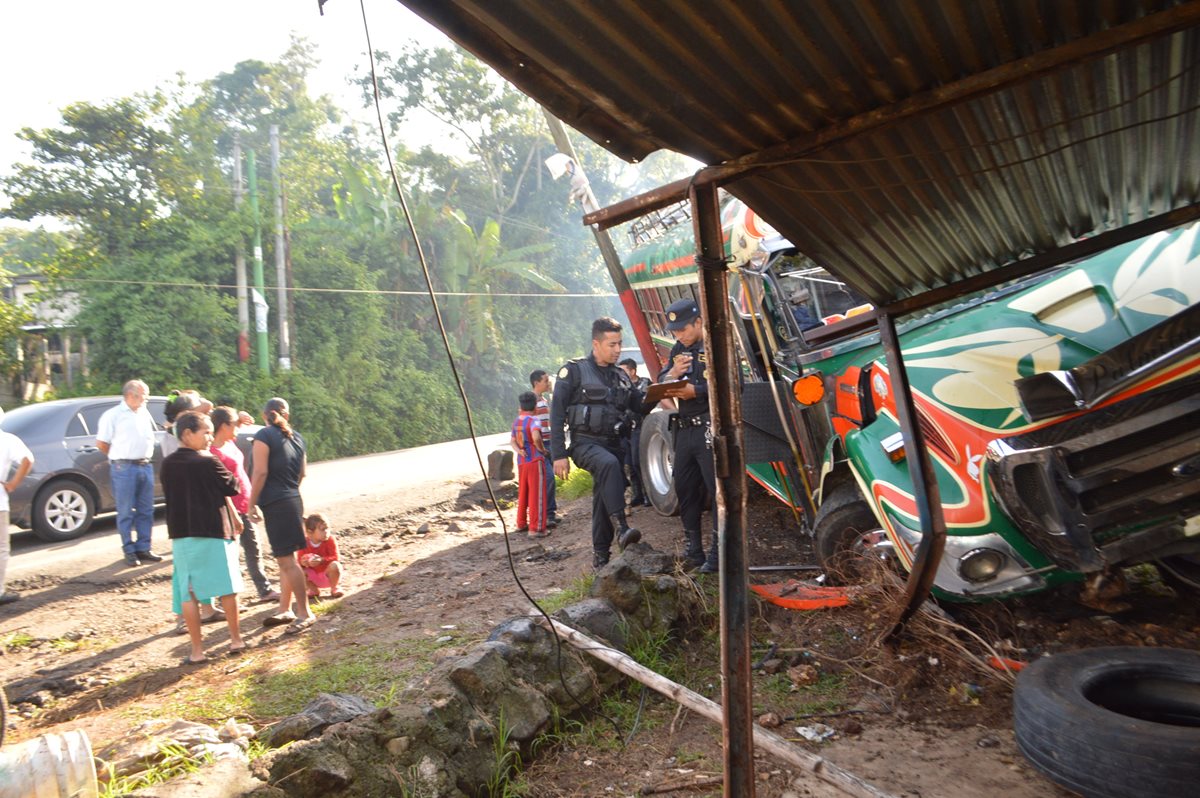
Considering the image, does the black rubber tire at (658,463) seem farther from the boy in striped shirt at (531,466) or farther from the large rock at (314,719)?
the large rock at (314,719)

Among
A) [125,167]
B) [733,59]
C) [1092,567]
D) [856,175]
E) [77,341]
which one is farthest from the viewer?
[125,167]

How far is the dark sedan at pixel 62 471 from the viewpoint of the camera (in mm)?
9391

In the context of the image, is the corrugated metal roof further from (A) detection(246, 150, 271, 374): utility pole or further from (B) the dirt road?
(A) detection(246, 150, 271, 374): utility pole

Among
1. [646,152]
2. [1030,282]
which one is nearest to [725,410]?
[646,152]

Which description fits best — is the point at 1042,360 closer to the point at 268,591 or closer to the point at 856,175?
the point at 856,175

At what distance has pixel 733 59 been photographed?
2.21 metres

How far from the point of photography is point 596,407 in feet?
20.7

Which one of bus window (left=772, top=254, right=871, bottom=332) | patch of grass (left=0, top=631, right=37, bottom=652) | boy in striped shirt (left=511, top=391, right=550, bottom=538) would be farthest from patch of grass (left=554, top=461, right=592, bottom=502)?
patch of grass (left=0, top=631, right=37, bottom=652)

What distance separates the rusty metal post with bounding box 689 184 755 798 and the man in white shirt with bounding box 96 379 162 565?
6.93m

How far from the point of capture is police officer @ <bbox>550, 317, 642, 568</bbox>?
6238mm

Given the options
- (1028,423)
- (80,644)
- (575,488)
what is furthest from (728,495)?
(575,488)

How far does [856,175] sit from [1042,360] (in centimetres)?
147

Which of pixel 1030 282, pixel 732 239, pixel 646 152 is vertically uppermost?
pixel 732 239

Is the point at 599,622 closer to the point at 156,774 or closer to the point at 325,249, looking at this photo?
the point at 156,774
